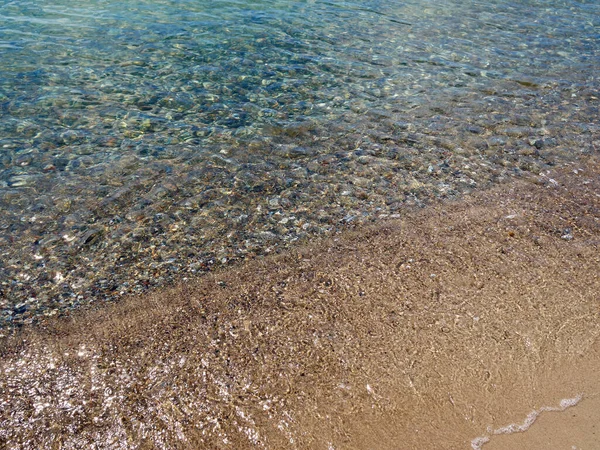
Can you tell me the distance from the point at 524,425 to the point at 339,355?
4.60ft

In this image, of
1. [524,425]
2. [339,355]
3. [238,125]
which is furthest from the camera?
[238,125]

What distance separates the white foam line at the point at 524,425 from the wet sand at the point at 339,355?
1 centimetres

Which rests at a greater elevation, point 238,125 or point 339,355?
point 238,125

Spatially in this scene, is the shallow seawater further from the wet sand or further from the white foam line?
the white foam line

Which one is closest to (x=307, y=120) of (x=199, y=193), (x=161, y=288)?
(x=199, y=193)

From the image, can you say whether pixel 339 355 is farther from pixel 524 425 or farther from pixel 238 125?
pixel 238 125

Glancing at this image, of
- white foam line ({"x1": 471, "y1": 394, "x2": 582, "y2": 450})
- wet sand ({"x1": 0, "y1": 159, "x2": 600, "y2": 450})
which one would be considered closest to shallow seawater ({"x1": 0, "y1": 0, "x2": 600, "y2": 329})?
wet sand ({"x1": 0, "y1": 159, "x2": 600, "y2": 450})

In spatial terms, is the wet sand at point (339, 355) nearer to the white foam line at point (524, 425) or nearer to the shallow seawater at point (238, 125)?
the white foam line at point (524, 425)

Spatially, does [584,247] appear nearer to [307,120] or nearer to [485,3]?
[307,120]

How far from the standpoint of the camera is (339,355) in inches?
163

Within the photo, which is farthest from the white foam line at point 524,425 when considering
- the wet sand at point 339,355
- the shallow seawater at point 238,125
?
the shallow seawater at point 238,125

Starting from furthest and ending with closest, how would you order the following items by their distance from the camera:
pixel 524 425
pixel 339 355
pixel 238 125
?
1. pixel 238 125
2. pixel 339 355
3. pixel 524 425

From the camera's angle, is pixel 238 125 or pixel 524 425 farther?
pixel 238 125

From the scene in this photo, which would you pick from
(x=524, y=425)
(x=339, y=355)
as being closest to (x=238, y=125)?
(x=339, y=355)
